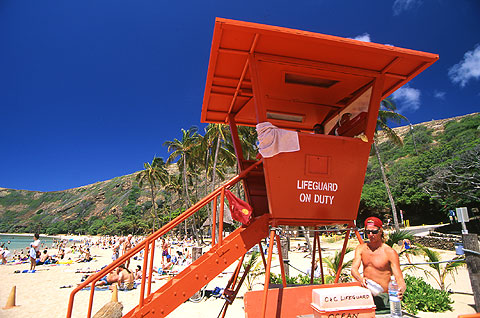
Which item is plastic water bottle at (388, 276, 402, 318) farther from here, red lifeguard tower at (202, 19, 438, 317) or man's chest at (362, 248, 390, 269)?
red lifeguard tower at (202, 19, 438, 317)

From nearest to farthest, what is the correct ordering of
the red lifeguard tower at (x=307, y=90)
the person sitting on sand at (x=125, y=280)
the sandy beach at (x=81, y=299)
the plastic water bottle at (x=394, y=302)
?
the plastic water bottle at (x=394, y=302) < the red lifeguard tower at (x=307, y=90) < the sandy beach at (x=81, y=299) < the person sitting on sand at (x=125, y=280)

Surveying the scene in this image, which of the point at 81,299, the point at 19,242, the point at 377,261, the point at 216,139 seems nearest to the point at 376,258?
the point at 377,261

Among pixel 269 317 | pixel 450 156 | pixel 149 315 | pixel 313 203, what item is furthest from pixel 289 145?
pixel 450 156

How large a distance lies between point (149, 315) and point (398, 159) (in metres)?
82.5

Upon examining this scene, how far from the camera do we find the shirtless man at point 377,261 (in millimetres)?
3961

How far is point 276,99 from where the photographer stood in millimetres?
6336

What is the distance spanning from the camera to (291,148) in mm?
4570

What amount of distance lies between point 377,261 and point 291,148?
214 cm

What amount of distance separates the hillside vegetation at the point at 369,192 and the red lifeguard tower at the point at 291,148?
23940 mm

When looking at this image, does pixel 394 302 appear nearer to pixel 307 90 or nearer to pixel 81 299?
pixel 307 90

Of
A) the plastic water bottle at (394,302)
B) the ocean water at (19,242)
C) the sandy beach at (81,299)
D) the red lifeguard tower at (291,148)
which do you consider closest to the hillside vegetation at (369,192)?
the ocean water at (19,242)

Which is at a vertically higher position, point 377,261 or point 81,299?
point 377,261

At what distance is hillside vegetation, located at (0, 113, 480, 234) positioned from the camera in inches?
1162

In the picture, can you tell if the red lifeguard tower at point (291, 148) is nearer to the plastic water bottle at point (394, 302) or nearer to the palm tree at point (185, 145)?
the plastic water bottle at point (394, 302)
